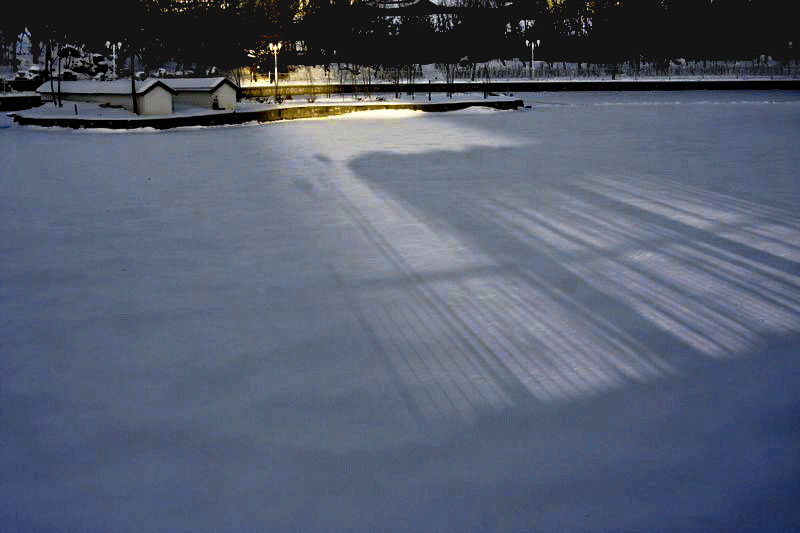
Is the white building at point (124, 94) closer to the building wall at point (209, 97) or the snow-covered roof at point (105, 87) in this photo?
the snow-covered roof at point (105, 87)

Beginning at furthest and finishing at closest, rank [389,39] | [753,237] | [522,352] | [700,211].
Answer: [389,39]
[700,211]
[753,237]
[522,352]

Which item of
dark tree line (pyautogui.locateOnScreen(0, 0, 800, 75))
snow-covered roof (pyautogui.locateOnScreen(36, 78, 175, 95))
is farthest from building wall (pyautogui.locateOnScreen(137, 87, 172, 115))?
dark tree line (pyautogui.locateOnScreen(0, 0, 800, 75))

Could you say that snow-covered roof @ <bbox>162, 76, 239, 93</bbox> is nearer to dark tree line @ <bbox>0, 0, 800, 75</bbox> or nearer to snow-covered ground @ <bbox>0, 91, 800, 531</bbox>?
snow-covered ground @ <bbox>0, 91, 800, 531</bbox>

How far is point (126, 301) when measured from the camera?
8.59 meters

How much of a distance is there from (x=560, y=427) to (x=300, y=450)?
69.7 inches

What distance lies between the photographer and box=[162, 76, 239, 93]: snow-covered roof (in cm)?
3953

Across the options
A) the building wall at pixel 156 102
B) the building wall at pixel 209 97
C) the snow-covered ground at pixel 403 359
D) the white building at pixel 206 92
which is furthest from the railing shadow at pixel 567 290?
the building wall at pixel 209 97

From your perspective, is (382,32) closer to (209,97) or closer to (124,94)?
(209,97)

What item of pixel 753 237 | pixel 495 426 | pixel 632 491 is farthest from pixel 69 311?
pixel 753 237

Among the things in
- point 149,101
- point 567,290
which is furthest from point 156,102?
point 567,290

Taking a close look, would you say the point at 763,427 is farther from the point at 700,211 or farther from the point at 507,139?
the point at 507,139

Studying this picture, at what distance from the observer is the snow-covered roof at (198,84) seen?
130 feet

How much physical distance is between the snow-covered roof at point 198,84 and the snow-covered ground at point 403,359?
25.1 metres

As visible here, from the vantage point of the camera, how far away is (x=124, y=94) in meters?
37.5
